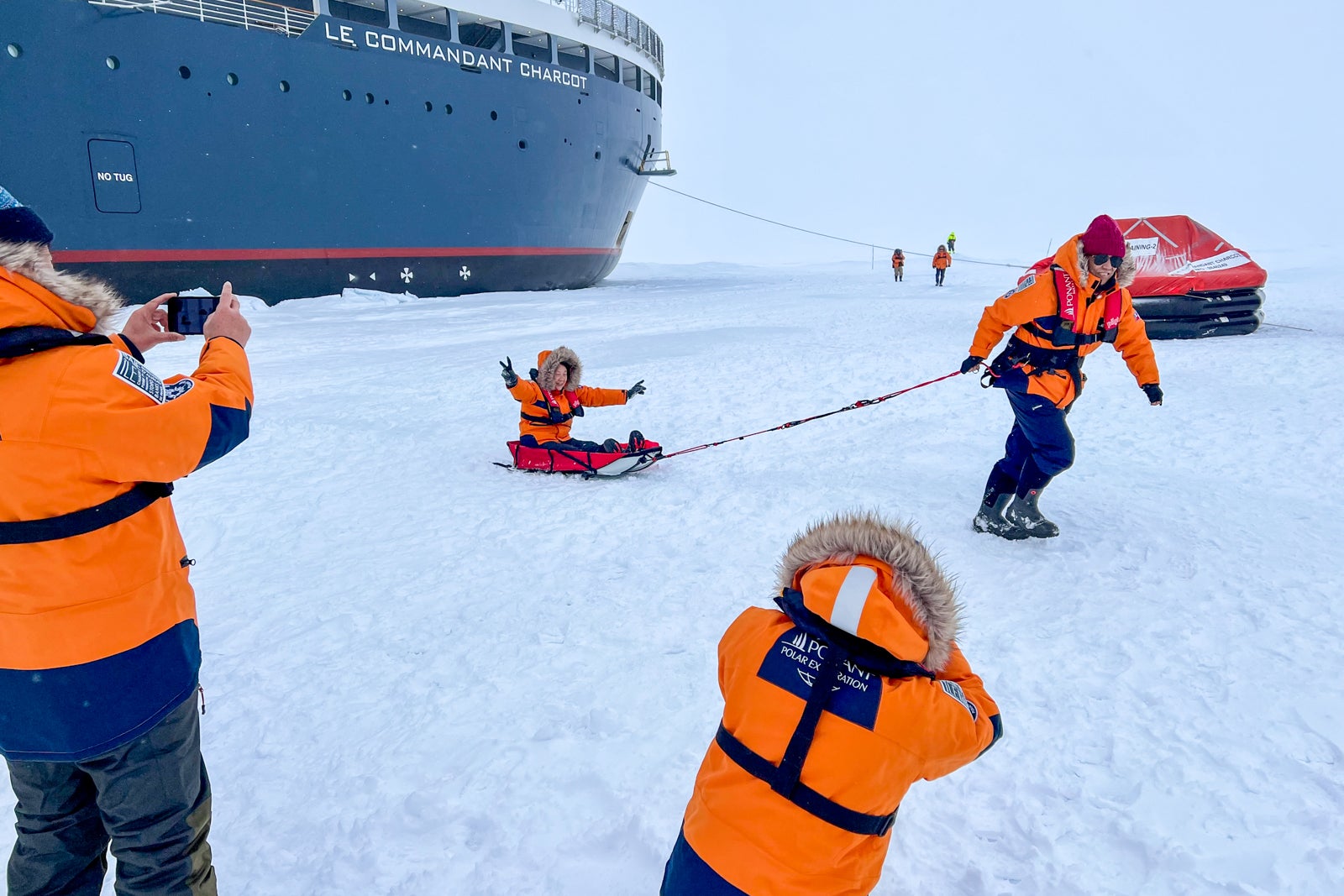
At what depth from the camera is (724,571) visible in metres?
3.62

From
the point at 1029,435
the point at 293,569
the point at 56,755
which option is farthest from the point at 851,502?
the point at 56,755

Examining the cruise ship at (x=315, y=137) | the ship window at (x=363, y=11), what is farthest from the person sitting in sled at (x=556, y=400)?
the ship window at (x=363, y=11)

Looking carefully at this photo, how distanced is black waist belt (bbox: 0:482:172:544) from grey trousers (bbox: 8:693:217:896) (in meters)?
0.41

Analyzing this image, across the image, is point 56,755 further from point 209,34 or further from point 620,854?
point 209,34

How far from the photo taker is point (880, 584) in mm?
1360

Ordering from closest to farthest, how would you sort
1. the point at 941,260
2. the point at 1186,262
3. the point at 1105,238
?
the point at 1105,238
the point at 1186,262
the point at 941,260

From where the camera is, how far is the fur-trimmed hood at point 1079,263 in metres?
3.54

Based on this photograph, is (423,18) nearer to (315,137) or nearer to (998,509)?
(315,137)

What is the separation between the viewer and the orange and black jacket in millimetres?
1187

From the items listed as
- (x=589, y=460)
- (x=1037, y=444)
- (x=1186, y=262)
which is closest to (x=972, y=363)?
(x=1037, y=444)

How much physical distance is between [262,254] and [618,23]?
11728 mm

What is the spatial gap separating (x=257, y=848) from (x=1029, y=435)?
11.9ft

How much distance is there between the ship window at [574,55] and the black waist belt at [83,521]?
20.7 metres

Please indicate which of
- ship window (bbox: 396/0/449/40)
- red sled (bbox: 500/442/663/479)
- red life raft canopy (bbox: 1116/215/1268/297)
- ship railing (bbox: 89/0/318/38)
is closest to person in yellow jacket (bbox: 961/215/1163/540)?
red sled (bbox: 500/442/663/479)
